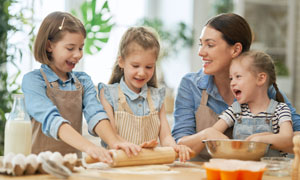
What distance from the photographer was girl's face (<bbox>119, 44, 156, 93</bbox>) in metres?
1.96

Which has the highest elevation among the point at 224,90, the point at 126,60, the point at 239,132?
the point at 126,60

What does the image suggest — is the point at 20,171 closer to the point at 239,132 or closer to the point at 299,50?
the point at 239,132

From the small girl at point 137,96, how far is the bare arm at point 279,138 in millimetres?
376

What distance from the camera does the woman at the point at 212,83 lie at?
7.25 feet

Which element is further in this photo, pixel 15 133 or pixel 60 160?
pixel 15 133

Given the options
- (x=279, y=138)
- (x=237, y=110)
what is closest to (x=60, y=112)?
(x=237, y=110)

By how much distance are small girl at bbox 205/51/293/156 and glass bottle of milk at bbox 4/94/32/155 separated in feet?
3.03

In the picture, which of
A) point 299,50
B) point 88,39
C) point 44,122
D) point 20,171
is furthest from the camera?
point 299,50

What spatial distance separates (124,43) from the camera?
205cm

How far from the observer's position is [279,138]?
6.07 feet

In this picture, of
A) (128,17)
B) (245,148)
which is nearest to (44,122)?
(245,148)

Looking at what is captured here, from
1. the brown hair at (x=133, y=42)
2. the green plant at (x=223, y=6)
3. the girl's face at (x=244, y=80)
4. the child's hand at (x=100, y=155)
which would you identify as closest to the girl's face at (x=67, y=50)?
the brown hair at (x=133, y=42)

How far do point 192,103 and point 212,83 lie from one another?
15 cm

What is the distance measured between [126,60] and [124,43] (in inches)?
3.5
